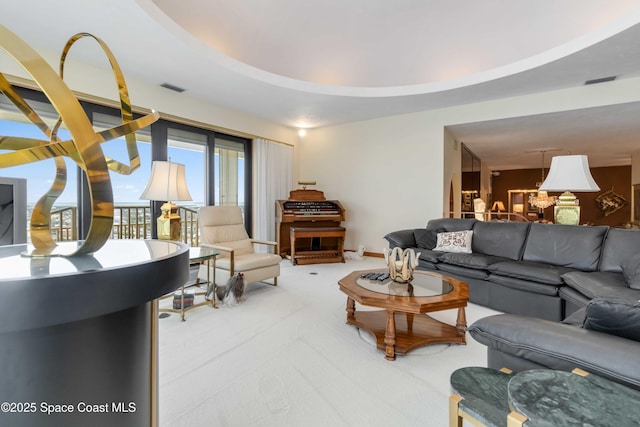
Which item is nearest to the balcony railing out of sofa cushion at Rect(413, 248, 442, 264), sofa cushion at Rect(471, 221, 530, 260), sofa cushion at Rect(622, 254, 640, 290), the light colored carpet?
the light colored carpet

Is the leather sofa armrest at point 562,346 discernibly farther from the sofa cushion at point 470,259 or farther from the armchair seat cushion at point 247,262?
the armchair seat cushion at point 247,262

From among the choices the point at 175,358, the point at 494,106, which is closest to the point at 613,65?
the point at 494,106

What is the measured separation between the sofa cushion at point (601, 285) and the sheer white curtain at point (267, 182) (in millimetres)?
4481

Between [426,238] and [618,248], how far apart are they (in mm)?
1852

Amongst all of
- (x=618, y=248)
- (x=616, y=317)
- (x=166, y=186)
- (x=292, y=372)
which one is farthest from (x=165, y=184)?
(x=618, y=248)

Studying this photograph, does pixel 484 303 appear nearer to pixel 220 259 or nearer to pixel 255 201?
pixel 220 259

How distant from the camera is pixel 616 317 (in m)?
1.10

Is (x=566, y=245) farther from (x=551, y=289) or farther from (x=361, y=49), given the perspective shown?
(x=361, y=49)

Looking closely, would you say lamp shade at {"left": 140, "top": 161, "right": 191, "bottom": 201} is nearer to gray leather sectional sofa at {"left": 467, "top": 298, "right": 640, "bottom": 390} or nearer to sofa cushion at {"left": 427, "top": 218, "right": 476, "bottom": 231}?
gray leather sectional sofa at {"left": 467, "top": 298, "right": 640, "bottom": 390}

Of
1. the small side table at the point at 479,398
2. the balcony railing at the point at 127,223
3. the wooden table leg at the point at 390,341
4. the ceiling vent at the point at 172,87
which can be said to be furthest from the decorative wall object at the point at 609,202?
the ceiling vent at the point at 172,87

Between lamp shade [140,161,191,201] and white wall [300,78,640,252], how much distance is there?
151 inches

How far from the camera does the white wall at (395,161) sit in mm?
4648

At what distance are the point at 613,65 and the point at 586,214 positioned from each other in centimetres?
977

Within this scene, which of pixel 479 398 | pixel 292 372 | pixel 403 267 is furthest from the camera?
pixel 403 267
